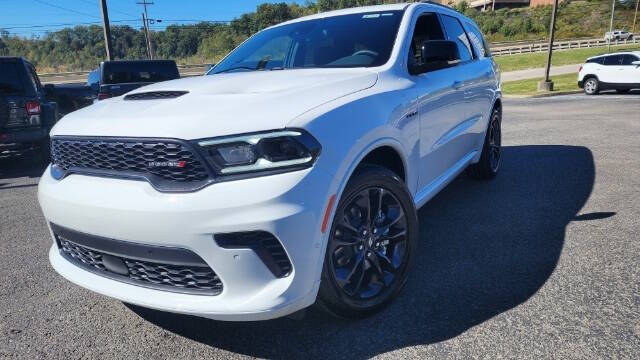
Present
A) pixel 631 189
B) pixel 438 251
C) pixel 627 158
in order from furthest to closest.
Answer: pixel 627 158, pixel 631 189, pixel 438 251

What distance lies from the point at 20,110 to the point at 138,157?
5.78 m

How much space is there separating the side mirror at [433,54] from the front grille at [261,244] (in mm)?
1771

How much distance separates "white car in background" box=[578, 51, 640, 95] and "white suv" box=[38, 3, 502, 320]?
60.0 feet

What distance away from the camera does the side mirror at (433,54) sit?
3.12m

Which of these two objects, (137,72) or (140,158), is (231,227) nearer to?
(140,158)

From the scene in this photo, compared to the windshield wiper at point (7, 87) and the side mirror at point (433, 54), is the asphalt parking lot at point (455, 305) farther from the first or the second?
the windshield wiper at point (7, 87)

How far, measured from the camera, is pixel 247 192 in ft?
6.35

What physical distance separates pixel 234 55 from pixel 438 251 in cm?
248

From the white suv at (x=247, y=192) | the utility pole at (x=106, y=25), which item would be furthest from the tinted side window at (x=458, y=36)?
the utility pole at (x=106, y=25)

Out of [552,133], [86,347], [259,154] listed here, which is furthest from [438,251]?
[552,133]

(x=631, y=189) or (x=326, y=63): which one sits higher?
(x=326, y=63)

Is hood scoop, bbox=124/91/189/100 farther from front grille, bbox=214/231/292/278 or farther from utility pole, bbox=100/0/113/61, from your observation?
utility pole, bbox=100/0/113/61

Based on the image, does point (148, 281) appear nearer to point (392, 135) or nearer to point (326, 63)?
→ point (392, 135)

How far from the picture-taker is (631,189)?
5.06 m
